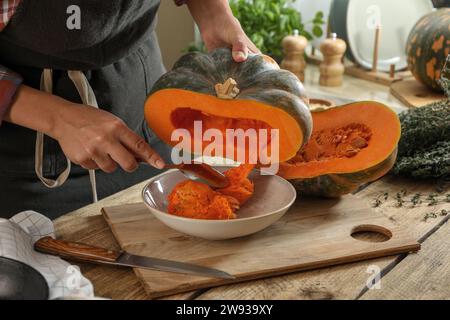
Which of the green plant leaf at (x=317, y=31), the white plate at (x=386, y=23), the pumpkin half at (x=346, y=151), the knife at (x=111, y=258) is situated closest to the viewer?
the knife at (x=111, y=258)

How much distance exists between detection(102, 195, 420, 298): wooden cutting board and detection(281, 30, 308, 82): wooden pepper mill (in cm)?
147

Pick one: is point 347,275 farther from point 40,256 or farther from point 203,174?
point 40,256

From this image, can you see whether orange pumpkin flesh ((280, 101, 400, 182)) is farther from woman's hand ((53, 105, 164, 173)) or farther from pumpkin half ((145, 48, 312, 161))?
woman's hand ((53, 105, 164, 173))

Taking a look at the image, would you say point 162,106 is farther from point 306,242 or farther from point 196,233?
point 306,242

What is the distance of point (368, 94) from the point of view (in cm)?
255

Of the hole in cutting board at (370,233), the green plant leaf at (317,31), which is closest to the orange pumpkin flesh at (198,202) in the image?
the hole in cutting board at (370,233)

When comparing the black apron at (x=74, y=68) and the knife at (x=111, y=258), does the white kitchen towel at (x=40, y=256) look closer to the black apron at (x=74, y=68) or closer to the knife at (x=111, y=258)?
the knife at (x=111, y=258)

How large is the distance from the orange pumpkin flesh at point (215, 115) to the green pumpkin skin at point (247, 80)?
0.5 inches

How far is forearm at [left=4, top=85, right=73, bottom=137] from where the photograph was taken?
118 centimetres

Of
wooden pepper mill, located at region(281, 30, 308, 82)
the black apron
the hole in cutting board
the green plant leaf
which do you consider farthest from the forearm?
the green plant leaf

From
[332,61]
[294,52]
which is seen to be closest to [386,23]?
[332,61]

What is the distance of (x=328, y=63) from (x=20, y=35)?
1.62 metres

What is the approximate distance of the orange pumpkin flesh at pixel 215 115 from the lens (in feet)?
3.65

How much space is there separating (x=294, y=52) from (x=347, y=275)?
1.74 meters
